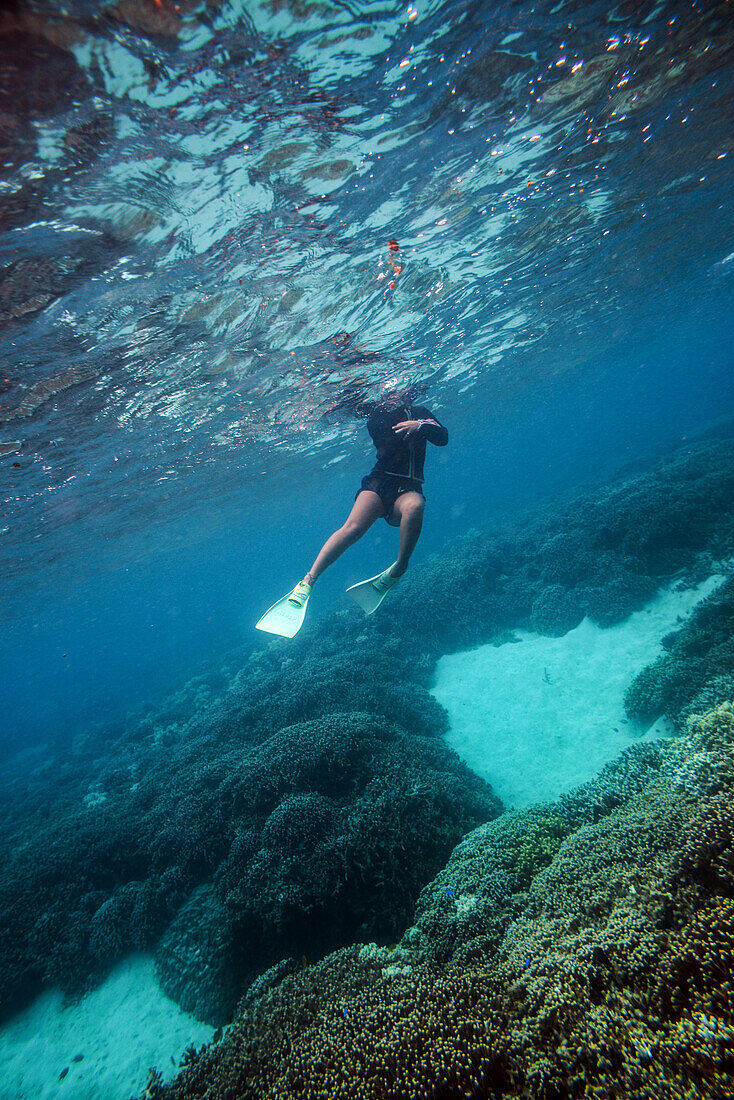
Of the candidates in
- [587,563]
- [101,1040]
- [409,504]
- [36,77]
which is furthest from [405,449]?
[101,1040]

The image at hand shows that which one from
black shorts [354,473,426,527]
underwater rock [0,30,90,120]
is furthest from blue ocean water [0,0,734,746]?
black shorts [354,473,426,527]

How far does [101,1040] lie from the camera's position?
6910 mm

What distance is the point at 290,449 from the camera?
25984 millimetres

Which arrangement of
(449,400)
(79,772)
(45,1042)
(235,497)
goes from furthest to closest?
(235,497), (449,400), (79,772), (45,1042)

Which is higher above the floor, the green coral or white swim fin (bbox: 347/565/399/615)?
white swim fin (bbox: 347/565/399/615)

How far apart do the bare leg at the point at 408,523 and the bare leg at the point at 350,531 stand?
0.48 m

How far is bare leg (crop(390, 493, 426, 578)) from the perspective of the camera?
6727mm

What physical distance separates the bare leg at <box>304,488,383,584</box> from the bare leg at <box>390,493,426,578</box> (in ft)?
1.59

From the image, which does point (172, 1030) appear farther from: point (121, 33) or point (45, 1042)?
point (121, 33)

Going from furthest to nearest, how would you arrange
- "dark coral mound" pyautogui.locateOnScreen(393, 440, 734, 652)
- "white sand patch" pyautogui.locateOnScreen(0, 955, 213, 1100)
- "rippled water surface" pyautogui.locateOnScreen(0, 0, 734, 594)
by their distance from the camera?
"dark coral mound" pyautogui.locateOnScreen(393, 440, 734, 652)
"white sand patch" pyautogui.locateOnScreen(0, 955, 213, 1100)
"rippled water surface" pyautogui.locateOnScreen(0, 0, 734, 594)

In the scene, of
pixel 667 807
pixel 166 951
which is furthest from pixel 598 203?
pixel 166 951

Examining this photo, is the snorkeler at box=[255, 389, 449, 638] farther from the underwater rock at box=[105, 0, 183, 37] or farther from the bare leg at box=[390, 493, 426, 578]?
the underwater rock at box=[105, 0, 183, 37]

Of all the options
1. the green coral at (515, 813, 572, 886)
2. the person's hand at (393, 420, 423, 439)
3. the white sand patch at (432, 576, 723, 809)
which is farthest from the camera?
the white sand patch at (432, 576, 723, 809)

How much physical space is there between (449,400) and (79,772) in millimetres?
31353
